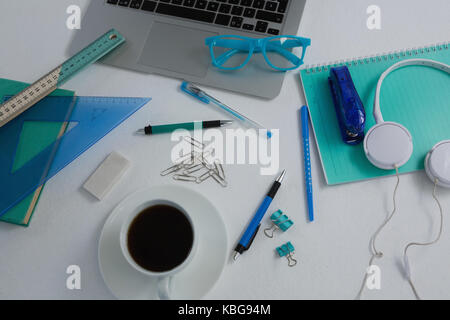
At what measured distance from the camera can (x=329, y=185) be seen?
2.73ft

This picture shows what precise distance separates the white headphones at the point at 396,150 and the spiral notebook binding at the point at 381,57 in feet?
0.51

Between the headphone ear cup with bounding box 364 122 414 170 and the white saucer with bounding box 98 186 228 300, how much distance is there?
365mm

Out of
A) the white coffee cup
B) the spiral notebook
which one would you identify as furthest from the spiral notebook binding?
the white coffee cup

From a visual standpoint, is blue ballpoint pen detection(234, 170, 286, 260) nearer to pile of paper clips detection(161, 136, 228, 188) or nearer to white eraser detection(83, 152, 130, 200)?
pile of paper clips detection(161, 136, 228, 188)

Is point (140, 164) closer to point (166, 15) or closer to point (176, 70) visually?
point (176, 70)

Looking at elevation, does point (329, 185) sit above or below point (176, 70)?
below

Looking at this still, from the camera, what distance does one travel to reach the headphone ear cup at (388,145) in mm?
799

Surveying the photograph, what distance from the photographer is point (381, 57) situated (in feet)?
3.00

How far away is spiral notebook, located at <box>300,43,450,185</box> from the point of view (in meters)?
0.83

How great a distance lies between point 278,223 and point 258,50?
1.41 feet
